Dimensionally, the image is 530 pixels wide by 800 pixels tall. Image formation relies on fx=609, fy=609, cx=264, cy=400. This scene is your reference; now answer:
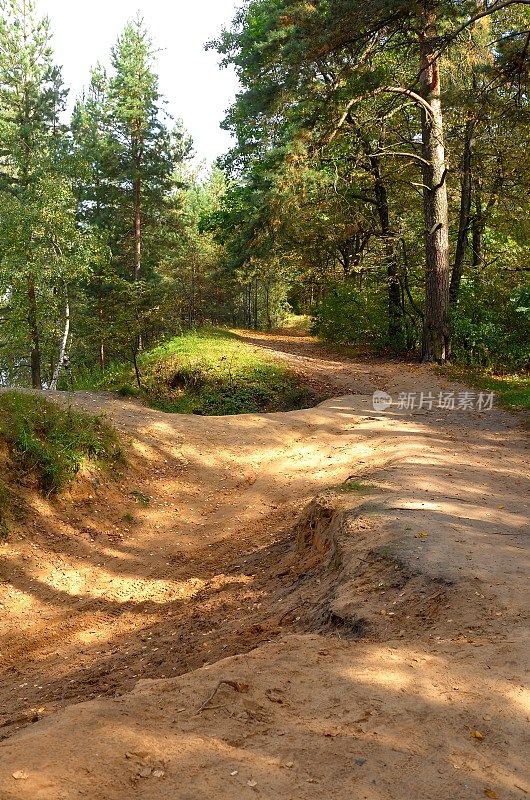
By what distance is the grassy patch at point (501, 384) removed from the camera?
13.5 meters

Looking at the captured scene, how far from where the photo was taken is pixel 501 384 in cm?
1530

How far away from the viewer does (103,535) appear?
867 cm

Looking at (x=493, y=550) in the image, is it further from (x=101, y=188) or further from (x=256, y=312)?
(x=256, y=312)

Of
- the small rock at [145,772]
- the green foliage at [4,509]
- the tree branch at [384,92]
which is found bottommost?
the green foliage at [4,509]

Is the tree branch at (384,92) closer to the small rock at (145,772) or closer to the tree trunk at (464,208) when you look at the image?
the tree trunk at (464,208)

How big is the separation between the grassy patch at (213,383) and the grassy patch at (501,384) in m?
4.07

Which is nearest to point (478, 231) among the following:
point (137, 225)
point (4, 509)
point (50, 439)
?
point (137, 225)

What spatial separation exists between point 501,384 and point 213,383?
288 inches

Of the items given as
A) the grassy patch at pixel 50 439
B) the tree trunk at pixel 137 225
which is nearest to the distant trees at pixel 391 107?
the tree trunk at pixel 137 225

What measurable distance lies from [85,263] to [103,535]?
1571 cm

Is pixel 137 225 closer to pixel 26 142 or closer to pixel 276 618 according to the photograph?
pixel 26 142

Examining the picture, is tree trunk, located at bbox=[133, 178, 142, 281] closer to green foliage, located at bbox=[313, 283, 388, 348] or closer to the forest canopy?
the forest canopy

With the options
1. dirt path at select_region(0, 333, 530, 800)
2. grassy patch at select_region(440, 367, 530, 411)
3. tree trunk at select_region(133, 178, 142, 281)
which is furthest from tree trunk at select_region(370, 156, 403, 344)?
tree trunk at select_region(133, 178, 142, 281)

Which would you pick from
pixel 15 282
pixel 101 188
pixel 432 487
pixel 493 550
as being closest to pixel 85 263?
pixel 15 282
